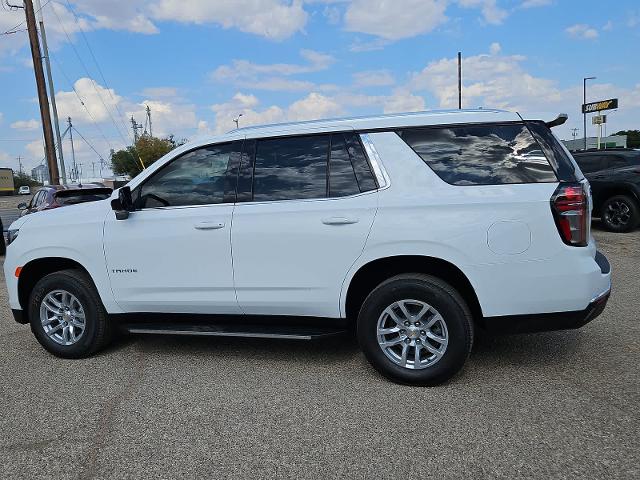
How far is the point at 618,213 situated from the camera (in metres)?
10.7

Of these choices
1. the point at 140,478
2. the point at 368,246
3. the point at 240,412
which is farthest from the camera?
the point at 368,246

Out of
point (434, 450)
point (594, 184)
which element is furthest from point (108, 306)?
point (594, 184)

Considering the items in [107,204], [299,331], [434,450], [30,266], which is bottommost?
[434,450]

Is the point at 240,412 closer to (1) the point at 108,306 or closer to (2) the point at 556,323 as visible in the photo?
(1) the point at 108,306

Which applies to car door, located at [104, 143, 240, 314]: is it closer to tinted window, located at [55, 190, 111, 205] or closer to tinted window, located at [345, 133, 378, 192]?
tinted window, located at [345, 133, 378, 192]

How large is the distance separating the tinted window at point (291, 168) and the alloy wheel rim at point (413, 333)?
1011mm

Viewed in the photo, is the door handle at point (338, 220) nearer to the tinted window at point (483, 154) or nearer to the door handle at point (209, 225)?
the tinted window at point (483, 154)

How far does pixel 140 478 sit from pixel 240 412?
2.74 ft

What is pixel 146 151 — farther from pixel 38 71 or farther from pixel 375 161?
pixel 375 161

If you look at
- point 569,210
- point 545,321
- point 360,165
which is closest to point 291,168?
point 360,165

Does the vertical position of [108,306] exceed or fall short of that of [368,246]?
it falls short

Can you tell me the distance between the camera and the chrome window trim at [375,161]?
386 centimetres

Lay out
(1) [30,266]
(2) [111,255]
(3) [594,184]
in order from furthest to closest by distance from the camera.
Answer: (3) [594,184], (1) [30,266], (2) [111,255]

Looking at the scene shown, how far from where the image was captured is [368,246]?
3809mm
